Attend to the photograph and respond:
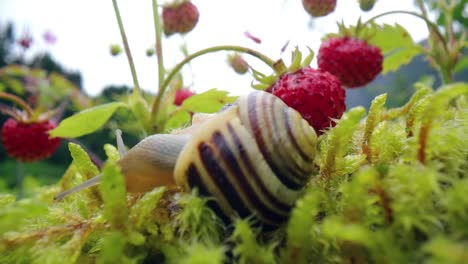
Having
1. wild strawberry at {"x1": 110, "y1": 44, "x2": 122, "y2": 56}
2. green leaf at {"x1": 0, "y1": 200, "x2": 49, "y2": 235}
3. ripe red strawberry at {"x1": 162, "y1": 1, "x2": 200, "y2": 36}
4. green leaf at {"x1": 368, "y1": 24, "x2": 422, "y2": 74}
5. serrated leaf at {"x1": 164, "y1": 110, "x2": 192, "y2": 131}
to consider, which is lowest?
serrated leaf at {"x1": 164, "y1": 110, "x2": 192, "y2": 131}

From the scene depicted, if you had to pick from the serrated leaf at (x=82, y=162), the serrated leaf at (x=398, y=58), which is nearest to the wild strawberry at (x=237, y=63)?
the serrated leaf at (x=398, y=58)

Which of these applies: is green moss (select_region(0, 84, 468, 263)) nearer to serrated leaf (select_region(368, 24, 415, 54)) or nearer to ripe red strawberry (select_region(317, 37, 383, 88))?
ripe red strawberry (select_region(317, 37, 383, 88))

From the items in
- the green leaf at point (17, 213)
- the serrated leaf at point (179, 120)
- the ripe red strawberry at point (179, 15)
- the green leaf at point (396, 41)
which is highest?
the ripe red strawberry at point (179, 15)

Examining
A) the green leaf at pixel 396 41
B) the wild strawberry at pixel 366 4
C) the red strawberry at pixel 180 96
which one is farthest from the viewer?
the red strawberry at pixel 180 96

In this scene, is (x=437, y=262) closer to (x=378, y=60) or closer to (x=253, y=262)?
(x=253, y=262)

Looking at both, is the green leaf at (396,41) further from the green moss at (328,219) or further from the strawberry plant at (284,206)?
the green moss at (328,219)

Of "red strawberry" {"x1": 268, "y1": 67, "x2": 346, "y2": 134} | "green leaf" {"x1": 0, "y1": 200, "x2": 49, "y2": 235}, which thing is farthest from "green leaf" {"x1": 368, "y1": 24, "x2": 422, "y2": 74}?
"green leaf" {"x1": 0, "y1": 200, "x2": 49, "y2": 235}

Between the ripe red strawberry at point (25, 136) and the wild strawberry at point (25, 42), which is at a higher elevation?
the wild strawberry at point (25, 42)
